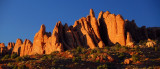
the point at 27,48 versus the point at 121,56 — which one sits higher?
the point at 27,48

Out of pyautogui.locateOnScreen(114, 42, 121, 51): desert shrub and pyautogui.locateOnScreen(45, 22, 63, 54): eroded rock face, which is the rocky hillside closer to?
pyautogui.locateOnScreen(45, 22, 63, 54): eroded rock face

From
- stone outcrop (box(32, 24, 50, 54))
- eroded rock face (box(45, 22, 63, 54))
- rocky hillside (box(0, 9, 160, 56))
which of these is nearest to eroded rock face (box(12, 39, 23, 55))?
rocky hillside (box(0, 9, 160, 56))

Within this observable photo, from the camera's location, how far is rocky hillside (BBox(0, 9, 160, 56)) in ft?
246

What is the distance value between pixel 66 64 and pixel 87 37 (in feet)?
85.2

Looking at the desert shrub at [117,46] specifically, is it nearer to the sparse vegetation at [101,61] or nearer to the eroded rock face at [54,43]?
the sparse vegetation at [101,61]

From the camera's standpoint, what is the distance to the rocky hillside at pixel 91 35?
74925 mm

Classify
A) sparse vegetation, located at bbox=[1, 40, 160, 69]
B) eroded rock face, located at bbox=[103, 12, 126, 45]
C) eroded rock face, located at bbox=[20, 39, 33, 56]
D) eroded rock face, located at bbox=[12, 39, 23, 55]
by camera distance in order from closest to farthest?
sparse vegetation, located at bbox=[1, 40, 160, 69] → eroded rock face, located at bbox=[103, 12, 126, 45] → eroded rock face, located at bbox=[20, 39, 33, 56] → eroded rock face, located at bbox=[12, 39, 23, 55]

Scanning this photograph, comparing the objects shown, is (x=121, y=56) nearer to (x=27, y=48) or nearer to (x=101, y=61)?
(x=101, y=61)

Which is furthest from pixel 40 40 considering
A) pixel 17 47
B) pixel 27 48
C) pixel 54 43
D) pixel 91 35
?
pixel 17 47

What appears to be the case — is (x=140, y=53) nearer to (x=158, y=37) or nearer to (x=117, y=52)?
(x=117, y=52)

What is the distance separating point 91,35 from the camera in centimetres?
7894

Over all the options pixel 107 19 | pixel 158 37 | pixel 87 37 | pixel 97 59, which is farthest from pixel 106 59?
pixel 158 37

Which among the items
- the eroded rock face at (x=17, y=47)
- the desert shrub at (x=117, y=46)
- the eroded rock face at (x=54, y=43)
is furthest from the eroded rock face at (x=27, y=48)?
the desert shrub at (x=117, y=46)

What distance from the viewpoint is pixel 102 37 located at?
81688 mm
